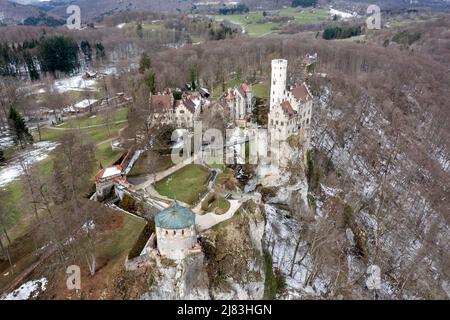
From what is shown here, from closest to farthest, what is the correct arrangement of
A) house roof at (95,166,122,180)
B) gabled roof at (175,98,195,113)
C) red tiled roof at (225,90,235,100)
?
house roof at (95,166,122,180), gabled roof at (175,98,195,113), red tiled roof at (225,90,235,100)

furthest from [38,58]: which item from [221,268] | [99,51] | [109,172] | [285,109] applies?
[221,268]

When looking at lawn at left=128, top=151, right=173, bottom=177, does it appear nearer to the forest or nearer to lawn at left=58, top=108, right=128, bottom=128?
lawn at left=58, top=108, right=128, bottom=128

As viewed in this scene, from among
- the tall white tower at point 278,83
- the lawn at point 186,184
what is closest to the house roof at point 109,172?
the lawn at point 186,184

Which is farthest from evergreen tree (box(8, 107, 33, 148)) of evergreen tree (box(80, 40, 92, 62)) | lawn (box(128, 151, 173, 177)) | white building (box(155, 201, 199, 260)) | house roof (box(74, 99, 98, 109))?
evergreen tree (box(80, 40, 92, 62))

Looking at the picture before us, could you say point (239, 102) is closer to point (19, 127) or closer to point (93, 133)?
point (93, 133)

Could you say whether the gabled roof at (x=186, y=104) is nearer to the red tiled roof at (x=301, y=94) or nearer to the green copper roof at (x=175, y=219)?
the red tiled roof at (x=301, y=94)
